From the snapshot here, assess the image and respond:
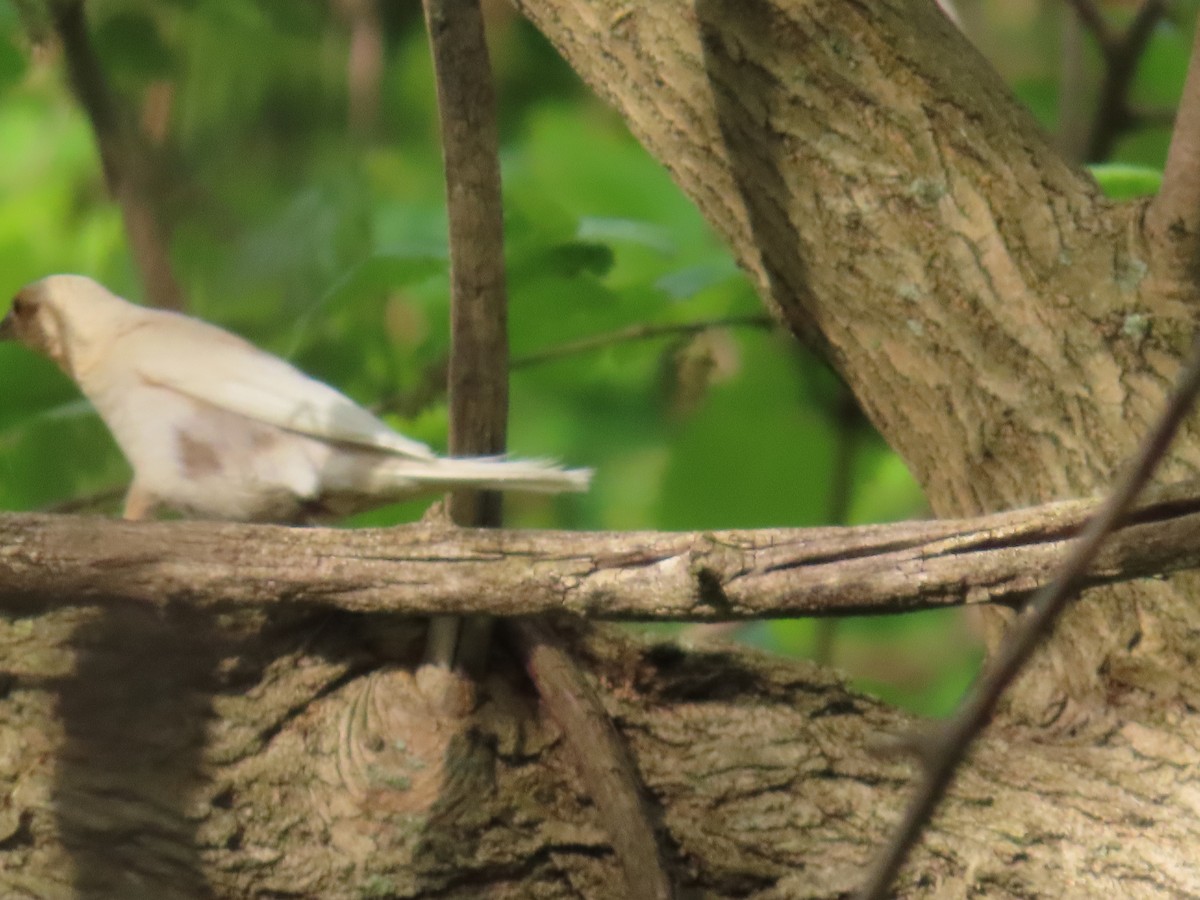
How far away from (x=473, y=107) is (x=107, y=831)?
45.8 inches

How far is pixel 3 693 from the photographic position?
80.2 inches

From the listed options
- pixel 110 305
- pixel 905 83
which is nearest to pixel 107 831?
pixel 110 305

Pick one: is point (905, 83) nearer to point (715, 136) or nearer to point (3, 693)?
point (715, 136)

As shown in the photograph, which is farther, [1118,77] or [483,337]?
[1118,77]

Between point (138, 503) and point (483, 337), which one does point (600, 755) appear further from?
point (138, 503)

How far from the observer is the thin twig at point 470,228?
73.1 inches

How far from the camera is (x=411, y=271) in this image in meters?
2.71

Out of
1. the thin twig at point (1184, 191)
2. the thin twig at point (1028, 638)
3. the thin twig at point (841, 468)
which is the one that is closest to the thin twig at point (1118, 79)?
the thin twig at point (841, 468)

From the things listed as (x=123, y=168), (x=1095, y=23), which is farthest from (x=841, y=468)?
(x=123, y=168)

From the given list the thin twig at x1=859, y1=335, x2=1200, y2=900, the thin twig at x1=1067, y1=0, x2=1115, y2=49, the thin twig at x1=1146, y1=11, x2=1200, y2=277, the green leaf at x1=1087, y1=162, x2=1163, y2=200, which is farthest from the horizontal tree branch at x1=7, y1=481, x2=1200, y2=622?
the thin twig at x1=1067, y1=0, x2=1115, y2=49

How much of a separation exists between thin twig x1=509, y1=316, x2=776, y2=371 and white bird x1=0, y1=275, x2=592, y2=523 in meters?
0.52

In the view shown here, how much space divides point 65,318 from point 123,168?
0.58 meters

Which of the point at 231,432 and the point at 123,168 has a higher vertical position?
the point at 123,168

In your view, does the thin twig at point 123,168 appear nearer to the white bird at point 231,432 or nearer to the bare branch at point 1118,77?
the white bird at point 231,432
